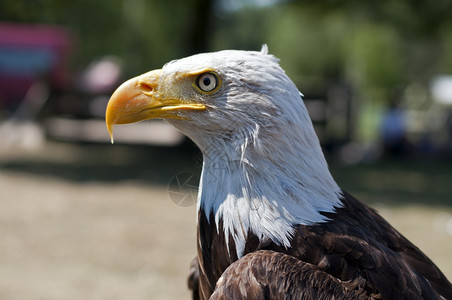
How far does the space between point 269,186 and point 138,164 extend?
41.3 feet

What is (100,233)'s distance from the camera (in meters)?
8.54

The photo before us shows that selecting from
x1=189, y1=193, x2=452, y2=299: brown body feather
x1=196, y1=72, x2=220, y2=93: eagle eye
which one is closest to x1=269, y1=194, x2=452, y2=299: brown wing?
x1=189, y1=193, x2=452, y2=299: brown body feather

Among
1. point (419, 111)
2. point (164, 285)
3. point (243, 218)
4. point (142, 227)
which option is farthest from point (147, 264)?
point (419, 111)

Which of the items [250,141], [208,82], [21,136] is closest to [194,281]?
[250,141]

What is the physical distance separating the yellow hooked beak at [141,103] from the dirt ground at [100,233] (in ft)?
1.94

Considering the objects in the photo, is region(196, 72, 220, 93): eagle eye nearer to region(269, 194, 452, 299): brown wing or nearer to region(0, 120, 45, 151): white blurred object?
region(269, 194, 452, 299): brown wing

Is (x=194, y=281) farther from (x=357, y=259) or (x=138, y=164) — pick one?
(x=138, y=164)

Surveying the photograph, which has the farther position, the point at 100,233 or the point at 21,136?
the point at 21,136

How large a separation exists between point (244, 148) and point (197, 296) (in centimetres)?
122

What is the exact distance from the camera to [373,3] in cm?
1558

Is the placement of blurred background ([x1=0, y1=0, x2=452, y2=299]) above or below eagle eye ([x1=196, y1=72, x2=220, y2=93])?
below

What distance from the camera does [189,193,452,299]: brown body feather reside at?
254cm

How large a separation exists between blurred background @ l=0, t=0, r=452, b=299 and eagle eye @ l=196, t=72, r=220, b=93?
24.9 inches

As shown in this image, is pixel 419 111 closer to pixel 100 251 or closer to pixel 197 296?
pixel 100 251
